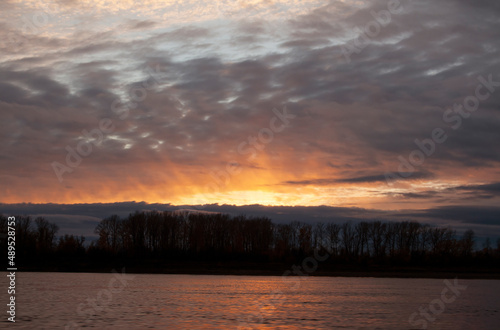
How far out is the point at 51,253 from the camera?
12531cm

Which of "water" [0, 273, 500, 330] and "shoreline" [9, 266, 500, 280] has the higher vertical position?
"water" [0, 273, 500, 330]

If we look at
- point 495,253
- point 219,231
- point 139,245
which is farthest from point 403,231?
point 139,245

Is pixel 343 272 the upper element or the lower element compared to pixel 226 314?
lower

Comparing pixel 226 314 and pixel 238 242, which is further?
pixel 238 242

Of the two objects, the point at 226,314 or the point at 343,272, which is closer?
the point at 226,314

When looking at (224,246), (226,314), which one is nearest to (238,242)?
(224,246)

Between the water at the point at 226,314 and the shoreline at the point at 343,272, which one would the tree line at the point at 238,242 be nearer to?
the shoreline at the point at 343,272

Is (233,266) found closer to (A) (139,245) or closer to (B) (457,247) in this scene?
(A) (139,245)

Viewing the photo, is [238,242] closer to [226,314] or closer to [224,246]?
[224,246]

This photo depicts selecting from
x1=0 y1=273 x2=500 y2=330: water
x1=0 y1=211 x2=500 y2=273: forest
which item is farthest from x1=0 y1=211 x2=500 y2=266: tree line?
x1=0 y1=273 x2=500 y2=330: water

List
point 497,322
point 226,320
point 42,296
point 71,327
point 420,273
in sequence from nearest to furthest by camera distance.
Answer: point 71,327 < point 226,320 < point 497,322 < point 42,296 < point 420,273

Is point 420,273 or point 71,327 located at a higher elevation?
point 71,327

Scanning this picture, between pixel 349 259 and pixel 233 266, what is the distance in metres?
33.4

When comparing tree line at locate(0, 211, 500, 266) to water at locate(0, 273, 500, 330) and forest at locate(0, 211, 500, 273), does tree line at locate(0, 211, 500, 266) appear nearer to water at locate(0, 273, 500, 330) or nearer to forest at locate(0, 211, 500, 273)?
forest at locate(0, 211, 500, 273)
